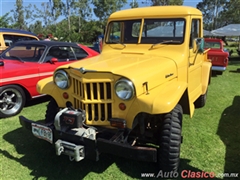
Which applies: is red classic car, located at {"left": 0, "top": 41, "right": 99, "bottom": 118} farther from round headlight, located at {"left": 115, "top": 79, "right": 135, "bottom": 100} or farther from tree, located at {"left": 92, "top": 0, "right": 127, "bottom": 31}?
tree, located at {"left": 92, "top": 0, "right": 127, "bottom": 31}

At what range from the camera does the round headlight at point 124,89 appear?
262 cm

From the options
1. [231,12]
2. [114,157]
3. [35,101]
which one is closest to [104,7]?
[231,12]

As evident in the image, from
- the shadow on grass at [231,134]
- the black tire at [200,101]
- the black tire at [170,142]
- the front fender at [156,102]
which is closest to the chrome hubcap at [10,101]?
the front fender at [156,102]

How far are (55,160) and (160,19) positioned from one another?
103 inches

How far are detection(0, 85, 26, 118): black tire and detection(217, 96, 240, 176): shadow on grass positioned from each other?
380 cm

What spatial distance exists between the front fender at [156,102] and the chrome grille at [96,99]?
11.4 inches

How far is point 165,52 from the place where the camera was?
12.0 ft

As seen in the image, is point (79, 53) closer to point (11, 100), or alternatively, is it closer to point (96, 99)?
point (11, 100)

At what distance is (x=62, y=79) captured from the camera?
3139 mm

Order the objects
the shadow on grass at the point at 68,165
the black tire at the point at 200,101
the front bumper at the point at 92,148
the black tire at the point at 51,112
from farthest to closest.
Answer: the black tire at the point at 200,101 < the black tire at the point at 51,112 < the shadow on grass at the point at 68,165 < the front bumper at the point at 92,148

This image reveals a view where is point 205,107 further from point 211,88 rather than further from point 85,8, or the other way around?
point 85,8

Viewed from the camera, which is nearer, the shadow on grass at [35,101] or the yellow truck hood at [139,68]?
the yellow truck hood at [139,68]

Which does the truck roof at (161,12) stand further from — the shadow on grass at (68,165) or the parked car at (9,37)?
the parked car at (9,37)

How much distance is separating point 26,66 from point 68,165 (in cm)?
270
